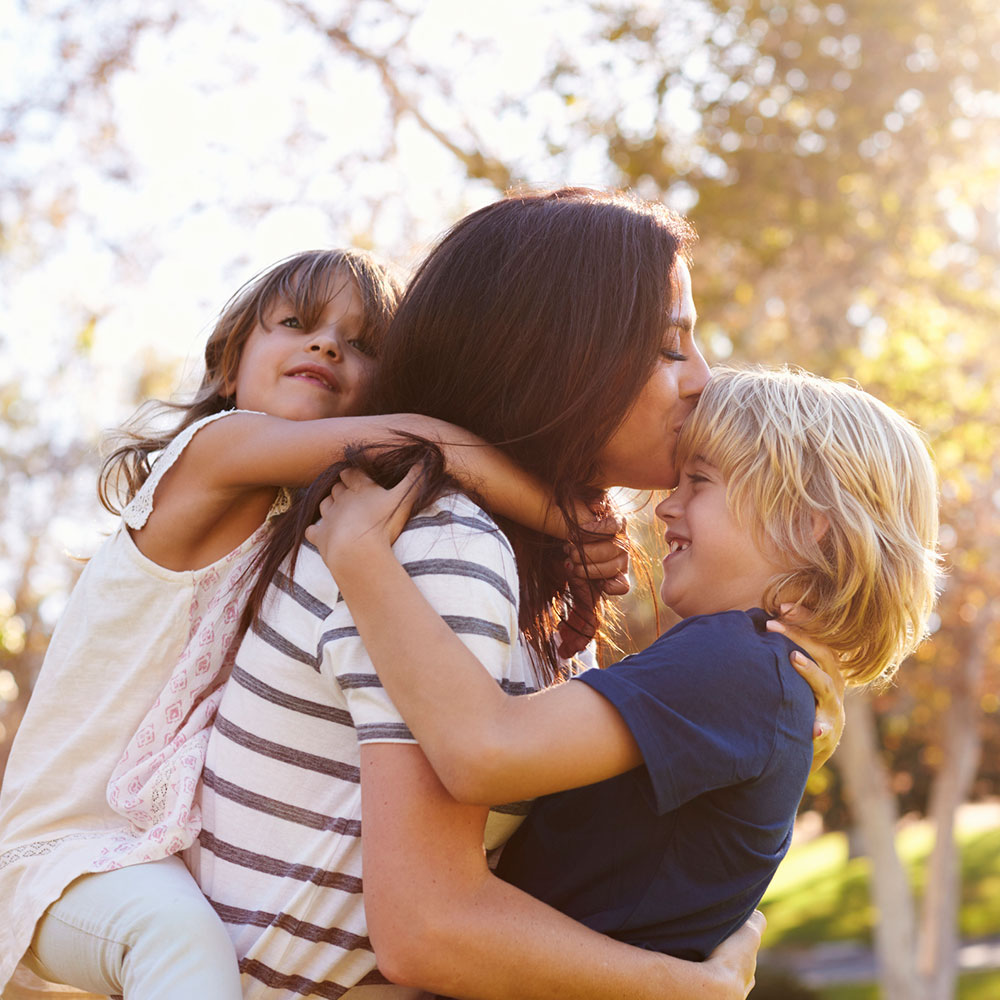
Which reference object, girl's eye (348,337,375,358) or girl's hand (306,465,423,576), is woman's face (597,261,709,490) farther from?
girl's eye (348,337,375,358)

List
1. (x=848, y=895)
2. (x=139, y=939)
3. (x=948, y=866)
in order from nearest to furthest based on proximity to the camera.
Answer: (x=139, y=939) < (x=948, y=866) < (x=848, y=895)

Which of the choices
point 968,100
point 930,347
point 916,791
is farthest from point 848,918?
point 968,100

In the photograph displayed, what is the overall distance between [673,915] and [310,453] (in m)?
1.08

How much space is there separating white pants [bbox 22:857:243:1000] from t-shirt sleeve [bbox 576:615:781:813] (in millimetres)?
743

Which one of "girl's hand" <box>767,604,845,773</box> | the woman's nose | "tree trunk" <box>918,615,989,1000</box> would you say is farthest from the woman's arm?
"tree trunk" <box>918,615,989,1000</box>

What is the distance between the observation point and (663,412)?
7.22 ft

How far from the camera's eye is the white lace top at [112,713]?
2.08 m

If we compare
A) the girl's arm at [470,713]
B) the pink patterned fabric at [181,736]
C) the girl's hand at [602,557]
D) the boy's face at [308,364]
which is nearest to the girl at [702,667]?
the girl's arm at [470,713]

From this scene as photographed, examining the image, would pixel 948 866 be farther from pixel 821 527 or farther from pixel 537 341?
pixel 537 341

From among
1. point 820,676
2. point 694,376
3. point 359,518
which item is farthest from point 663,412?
point 359,518

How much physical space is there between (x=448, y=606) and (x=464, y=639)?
6 cm

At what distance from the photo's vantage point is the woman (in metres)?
1.60

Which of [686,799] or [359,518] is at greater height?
[359,518]

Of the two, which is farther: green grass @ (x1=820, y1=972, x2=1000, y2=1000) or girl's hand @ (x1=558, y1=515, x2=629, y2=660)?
green grass @ (x1=820, y1=972, x2=1000, y2=1000)
